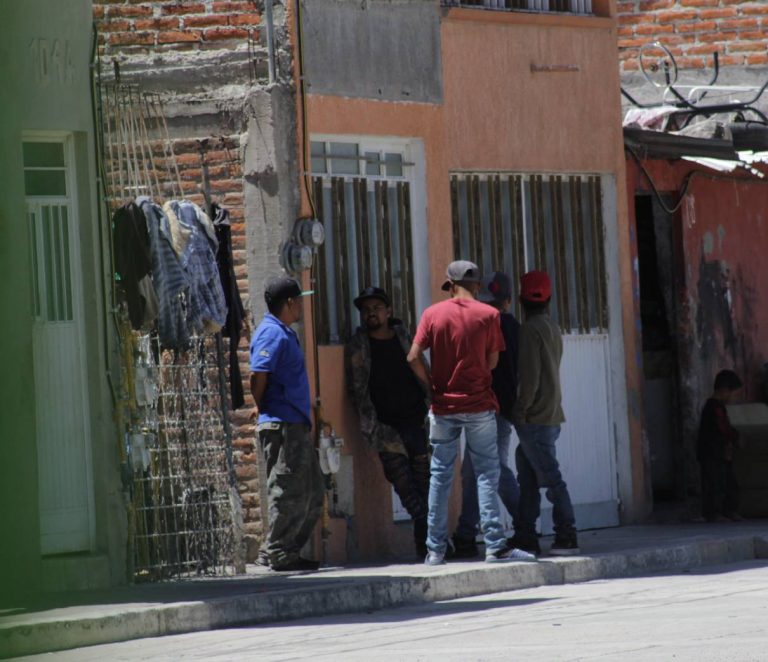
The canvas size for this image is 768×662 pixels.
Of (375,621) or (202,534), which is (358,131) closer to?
(202,534)

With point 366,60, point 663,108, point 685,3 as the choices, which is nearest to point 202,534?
point 366,60

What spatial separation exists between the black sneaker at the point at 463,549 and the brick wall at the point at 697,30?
29.4ft

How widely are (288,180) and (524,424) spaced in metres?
2.41

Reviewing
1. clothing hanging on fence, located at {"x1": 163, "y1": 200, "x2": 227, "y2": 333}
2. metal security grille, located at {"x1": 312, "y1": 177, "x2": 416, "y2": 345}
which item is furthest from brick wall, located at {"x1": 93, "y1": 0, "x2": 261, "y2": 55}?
clothing hanging on fence, located at {"x1": 163, "y1": 200, "x2": 227, "y2": 333}

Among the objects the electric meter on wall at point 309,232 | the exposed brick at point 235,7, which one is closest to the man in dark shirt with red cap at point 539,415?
the electric meter on wall at point 309,232

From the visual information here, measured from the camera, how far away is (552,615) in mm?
11242

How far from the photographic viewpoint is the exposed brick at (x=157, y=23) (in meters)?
14.5

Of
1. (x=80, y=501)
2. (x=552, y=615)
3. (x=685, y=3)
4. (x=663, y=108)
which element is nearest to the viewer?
(x=552, y=615)

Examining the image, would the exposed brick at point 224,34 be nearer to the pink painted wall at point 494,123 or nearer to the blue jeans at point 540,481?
the pink painted wall at point 494,123

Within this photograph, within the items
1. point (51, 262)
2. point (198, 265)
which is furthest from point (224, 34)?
point (51, 262)

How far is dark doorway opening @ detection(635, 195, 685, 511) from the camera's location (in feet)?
61.4

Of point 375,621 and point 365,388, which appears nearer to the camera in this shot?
point 375,621

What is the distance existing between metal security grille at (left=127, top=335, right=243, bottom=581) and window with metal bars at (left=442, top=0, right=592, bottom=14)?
4239 mm

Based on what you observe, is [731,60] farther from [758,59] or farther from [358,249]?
[358,249]
